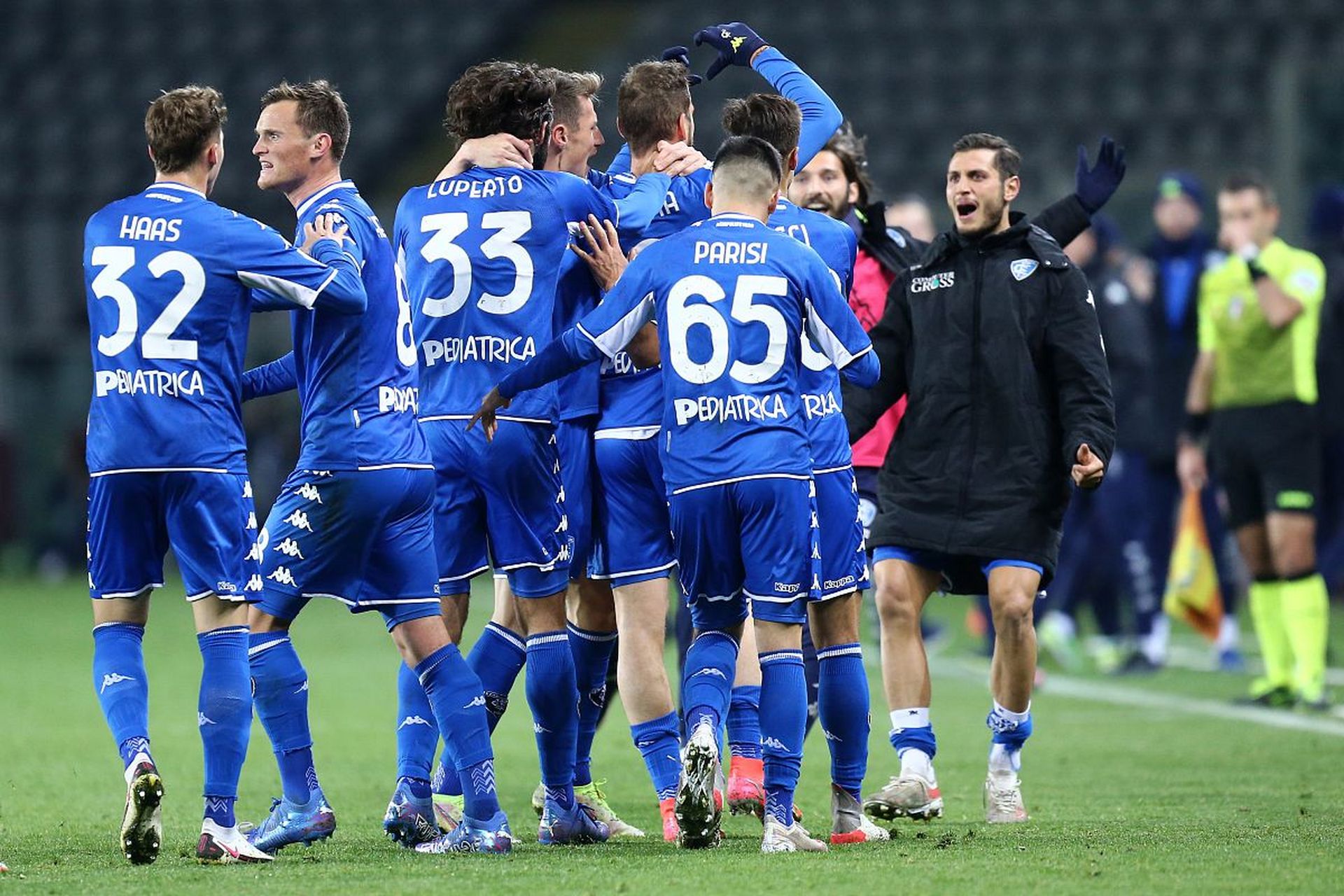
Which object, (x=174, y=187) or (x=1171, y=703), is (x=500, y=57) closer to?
(x=1171, y=703)

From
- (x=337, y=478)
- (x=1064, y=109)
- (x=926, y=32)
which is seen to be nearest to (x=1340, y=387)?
(x=337, y=478)

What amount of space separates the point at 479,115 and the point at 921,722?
2.24 meters

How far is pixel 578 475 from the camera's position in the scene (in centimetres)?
573

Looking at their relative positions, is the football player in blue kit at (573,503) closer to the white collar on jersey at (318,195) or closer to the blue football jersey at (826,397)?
the white collar on jersey at (318,195)

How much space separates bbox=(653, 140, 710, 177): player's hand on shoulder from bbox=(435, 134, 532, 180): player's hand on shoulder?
42 centimetres

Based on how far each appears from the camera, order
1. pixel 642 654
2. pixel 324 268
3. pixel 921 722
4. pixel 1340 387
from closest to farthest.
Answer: pixel 324 268 < pixel 642 654 < pixel 921 722 < pixel 1340 387

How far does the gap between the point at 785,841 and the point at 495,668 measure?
1133mm

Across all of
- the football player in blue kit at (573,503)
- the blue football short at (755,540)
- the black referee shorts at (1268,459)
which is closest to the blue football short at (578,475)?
the football player in blue kit at (573,503)

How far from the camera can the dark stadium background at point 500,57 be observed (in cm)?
1975

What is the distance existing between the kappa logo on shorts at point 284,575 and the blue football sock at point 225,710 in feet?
0.50

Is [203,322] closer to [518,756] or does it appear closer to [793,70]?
[793,70]

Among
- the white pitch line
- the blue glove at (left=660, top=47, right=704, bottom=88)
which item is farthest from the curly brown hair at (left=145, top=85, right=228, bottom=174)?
the white pitch line

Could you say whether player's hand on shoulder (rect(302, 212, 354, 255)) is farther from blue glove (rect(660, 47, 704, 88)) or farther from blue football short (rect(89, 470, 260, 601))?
blue glove (rect(660, 47, 704, 88))

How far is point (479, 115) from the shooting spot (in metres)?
5.53
